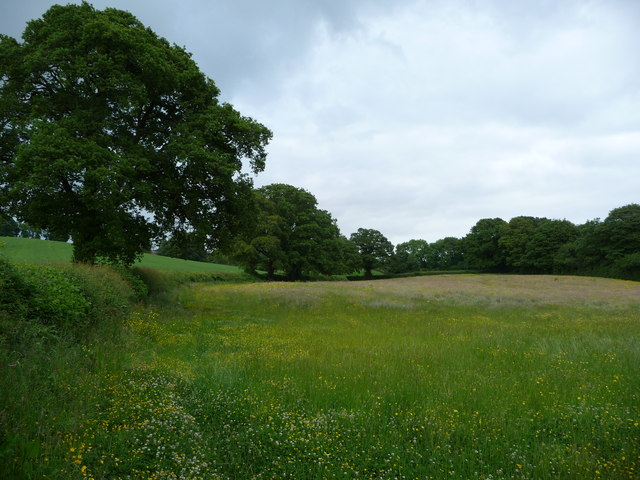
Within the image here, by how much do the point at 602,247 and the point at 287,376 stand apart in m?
71.1

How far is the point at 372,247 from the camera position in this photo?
3216 inches

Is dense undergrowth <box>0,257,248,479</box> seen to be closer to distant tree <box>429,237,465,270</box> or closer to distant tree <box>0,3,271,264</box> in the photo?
distant tree <box>0,3,271,264</box>

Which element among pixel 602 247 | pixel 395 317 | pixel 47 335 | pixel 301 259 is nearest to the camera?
pixel 47 335

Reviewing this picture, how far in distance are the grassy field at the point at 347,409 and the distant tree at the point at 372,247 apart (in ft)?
231

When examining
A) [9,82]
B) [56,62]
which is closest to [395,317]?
[56,62]

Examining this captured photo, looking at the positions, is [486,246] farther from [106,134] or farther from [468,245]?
[106,134]

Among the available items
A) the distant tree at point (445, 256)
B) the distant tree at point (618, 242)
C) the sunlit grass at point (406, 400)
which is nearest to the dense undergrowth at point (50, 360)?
the sunlit grass at point (406, 400)

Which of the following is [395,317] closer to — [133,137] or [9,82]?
[133,137]

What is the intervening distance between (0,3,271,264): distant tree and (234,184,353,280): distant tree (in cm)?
2994

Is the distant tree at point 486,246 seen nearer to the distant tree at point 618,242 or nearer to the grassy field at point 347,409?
the distant tree at point 618,242

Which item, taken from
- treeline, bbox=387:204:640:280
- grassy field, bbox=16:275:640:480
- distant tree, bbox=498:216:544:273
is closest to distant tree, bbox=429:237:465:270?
treeline, bbox=387:204:640:280

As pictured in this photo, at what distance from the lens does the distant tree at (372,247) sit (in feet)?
268

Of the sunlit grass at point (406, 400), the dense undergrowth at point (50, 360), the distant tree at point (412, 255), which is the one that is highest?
the distant tree at point (412, 255)

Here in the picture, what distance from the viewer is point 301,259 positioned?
52.4 metres
